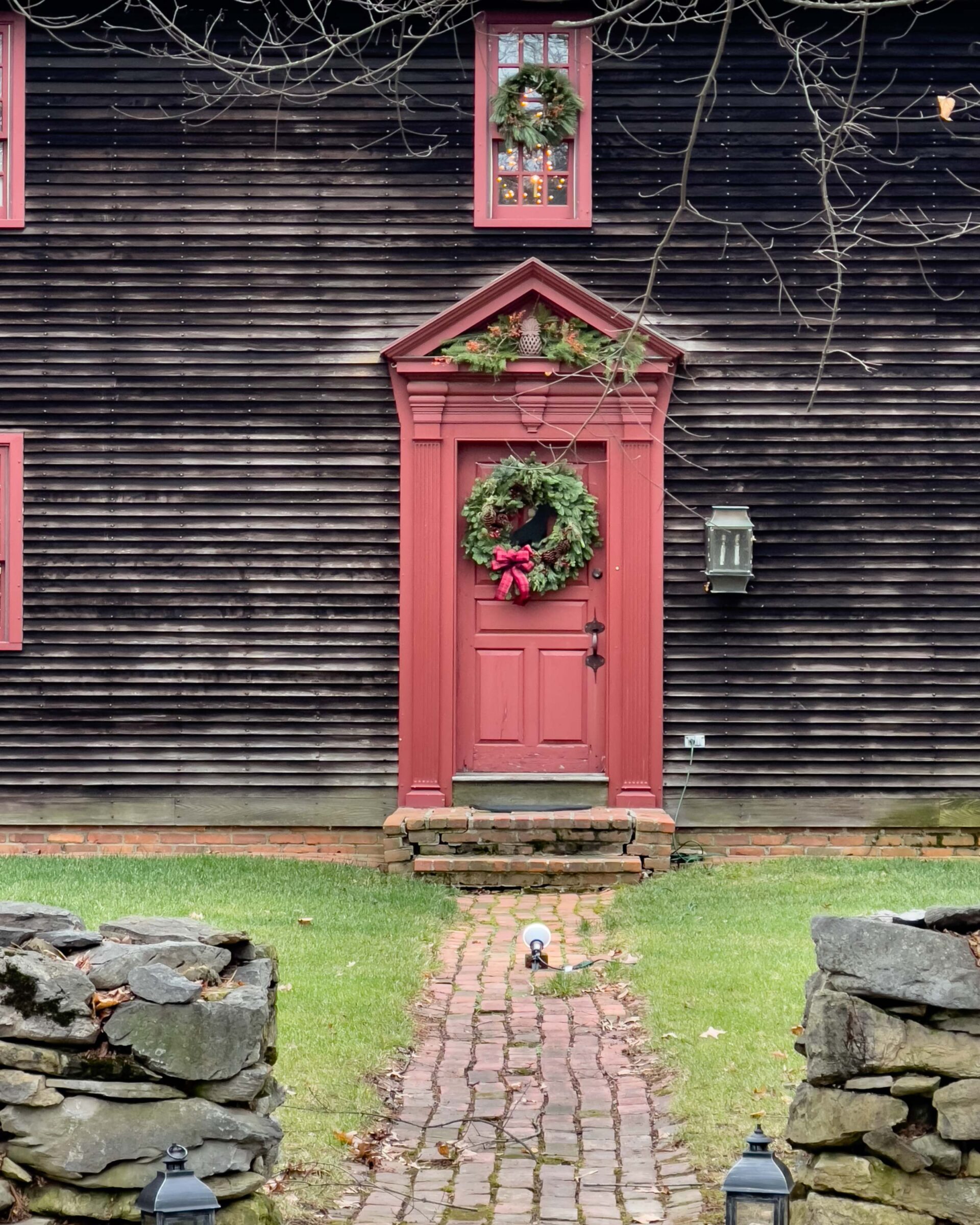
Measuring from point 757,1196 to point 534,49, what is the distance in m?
9.43

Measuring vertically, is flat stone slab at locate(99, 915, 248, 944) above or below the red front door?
below

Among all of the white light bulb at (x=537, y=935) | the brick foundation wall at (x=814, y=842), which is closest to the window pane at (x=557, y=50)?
the brick foundation wall at (x=814, y=842)

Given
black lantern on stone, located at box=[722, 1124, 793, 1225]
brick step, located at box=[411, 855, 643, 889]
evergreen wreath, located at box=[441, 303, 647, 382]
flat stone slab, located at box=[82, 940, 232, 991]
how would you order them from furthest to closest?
evergreen wreath, located at box=[441, 303, 647, 382] < brick step, located at box=[411, 855, 643, 889] < flat stone slab, located at box=[82, 940, 232, 991] < black lantern on stone, located at box=[722, 1124, 793, 1225]

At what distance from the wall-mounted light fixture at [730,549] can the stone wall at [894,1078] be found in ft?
22.0

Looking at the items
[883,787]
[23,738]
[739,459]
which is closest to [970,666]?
[883,787]

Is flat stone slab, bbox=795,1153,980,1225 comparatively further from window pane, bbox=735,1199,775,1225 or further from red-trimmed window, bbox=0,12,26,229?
red-trimmed window, bbox=0,12,26,229

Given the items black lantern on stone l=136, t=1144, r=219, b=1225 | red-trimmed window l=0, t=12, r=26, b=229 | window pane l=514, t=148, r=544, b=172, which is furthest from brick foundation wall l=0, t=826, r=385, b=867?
black lantern on stone l=136, t=1144, r=219, b=1225

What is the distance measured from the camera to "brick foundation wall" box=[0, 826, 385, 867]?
11.0 meters

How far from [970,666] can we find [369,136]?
5671mm

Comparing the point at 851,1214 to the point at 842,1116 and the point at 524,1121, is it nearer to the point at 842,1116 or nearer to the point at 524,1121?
the point at 842,1116

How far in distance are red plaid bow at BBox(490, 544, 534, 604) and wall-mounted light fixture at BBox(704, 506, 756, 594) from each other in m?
1.25

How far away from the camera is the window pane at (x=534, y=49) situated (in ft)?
35.9

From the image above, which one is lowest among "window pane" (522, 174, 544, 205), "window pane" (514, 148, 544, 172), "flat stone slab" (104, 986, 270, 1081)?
"flat stone slab" (104, 986, 270, 1081)

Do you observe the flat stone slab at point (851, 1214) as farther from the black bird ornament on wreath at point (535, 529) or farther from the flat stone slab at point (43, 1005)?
the black bird ornament on wreath at point (535, 529)
